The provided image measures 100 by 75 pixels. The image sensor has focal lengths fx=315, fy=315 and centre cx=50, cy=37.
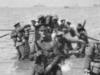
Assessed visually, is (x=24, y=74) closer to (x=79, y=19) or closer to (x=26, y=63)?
(x=26, y=63)

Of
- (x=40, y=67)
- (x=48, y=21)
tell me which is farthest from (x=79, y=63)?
(x=40, y=67)

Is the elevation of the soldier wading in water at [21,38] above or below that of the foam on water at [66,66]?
above

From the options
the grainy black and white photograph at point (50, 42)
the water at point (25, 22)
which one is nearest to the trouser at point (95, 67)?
the grainy black and white photograph at point (50, 42)

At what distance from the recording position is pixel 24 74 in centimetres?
1133

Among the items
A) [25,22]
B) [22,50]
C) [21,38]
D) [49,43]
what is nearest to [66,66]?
[22,50]

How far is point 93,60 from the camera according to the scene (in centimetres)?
790

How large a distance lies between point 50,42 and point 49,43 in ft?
0.51

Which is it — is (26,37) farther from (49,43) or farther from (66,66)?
(49,43)

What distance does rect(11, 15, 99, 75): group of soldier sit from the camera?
7727 millimetres

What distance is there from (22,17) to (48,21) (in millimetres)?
10220

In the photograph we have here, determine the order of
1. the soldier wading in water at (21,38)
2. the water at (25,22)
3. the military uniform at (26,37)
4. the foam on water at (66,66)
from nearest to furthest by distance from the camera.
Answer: the foam on water at (66,66), the water at (25,22), the military uniform at (26,37), the soldier wading in water at (21,38)

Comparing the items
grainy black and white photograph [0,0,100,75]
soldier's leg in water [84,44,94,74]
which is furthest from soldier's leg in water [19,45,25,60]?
soldier's leg in water [84,44,94,74]

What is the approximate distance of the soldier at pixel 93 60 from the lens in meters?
7.80

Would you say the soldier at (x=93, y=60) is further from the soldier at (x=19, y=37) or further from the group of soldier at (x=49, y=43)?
the soldier at (x=19, y=37)
